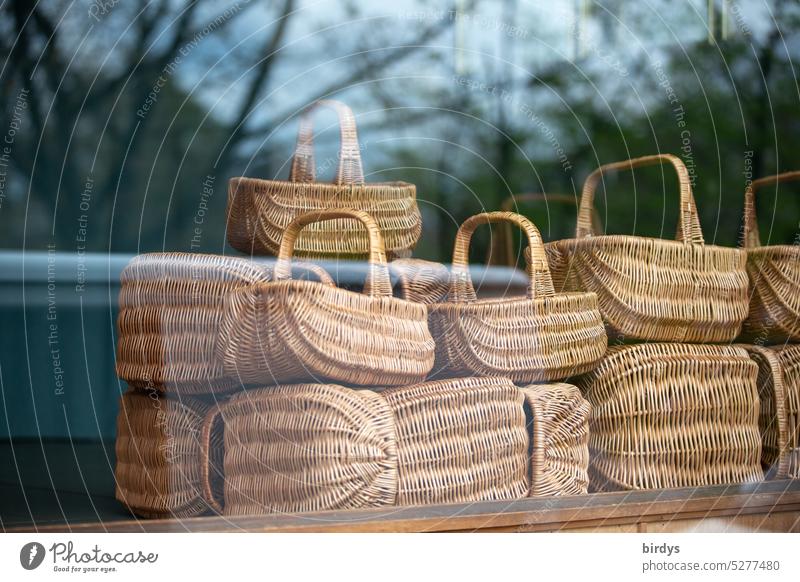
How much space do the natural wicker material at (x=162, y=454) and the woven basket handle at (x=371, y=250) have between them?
24 centimetres

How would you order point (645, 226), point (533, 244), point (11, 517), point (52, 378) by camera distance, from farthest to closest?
1. point (645, 226)
2. point (533, 244)
3. point (52, 378)
4. point (11, 517)

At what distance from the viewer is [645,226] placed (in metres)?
1.85

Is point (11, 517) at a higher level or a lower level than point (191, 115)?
lower

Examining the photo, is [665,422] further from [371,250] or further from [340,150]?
[340,150]

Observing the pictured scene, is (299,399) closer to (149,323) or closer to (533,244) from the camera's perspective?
(149,323)

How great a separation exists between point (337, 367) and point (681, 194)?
73cm

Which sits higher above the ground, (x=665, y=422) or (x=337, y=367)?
(x=337, y=367)

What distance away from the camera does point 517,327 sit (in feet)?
5.48

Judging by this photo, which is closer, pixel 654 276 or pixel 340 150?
pixel 340 150

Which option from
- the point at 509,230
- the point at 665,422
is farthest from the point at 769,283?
the point at 509,230

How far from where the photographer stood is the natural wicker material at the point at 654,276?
1.80 m

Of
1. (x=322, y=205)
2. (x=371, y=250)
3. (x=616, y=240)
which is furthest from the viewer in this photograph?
(x=616, y=240)
